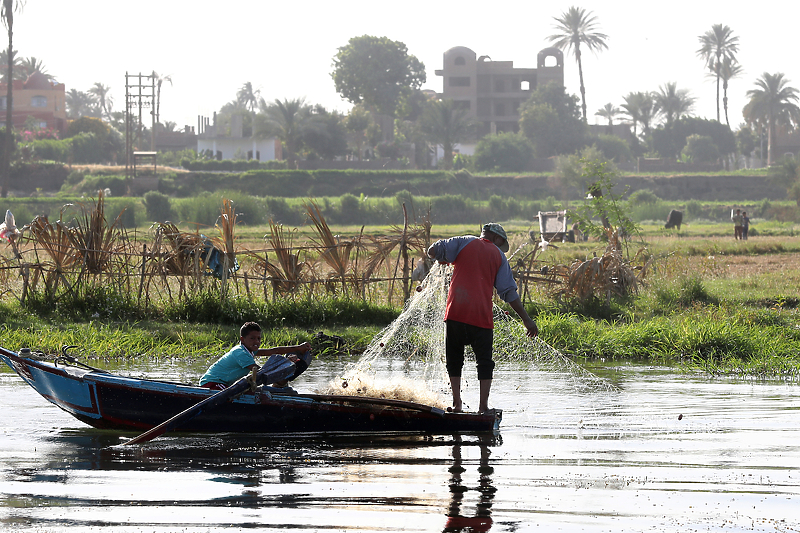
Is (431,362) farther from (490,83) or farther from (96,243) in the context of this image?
(490,83)

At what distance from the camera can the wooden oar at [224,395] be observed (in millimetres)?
6949

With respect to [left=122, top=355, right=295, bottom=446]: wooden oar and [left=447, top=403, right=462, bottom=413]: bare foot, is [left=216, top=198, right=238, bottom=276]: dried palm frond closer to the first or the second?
[left=122, top=355, right=295, bottom=446]: wooden oar

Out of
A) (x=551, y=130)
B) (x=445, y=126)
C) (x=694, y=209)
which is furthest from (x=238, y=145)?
(x=694, y=209)

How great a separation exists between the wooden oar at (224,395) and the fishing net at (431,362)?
99 cm

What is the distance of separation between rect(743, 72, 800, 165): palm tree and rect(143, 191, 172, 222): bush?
58987 mm

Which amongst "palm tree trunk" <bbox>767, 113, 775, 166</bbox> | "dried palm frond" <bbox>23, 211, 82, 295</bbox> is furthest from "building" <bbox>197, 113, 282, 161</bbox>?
"dried palm frond" <bbox>23, 211, 82, 295</bbox>

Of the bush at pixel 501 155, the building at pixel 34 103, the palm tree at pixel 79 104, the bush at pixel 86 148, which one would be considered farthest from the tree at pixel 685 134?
the palm tree at pixel 79 104

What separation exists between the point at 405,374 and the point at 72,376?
14.2 feet

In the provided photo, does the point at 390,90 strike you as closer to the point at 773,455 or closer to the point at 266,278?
the point at 266,278

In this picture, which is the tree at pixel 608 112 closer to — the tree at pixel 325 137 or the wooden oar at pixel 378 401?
the tree at pixel 325 137

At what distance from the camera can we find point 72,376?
761 cm

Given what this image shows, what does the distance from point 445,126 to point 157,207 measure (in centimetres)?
3202

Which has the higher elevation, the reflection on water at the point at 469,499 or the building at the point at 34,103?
the building at the point at 34,103

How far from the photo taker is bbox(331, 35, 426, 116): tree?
8406 centimetres
